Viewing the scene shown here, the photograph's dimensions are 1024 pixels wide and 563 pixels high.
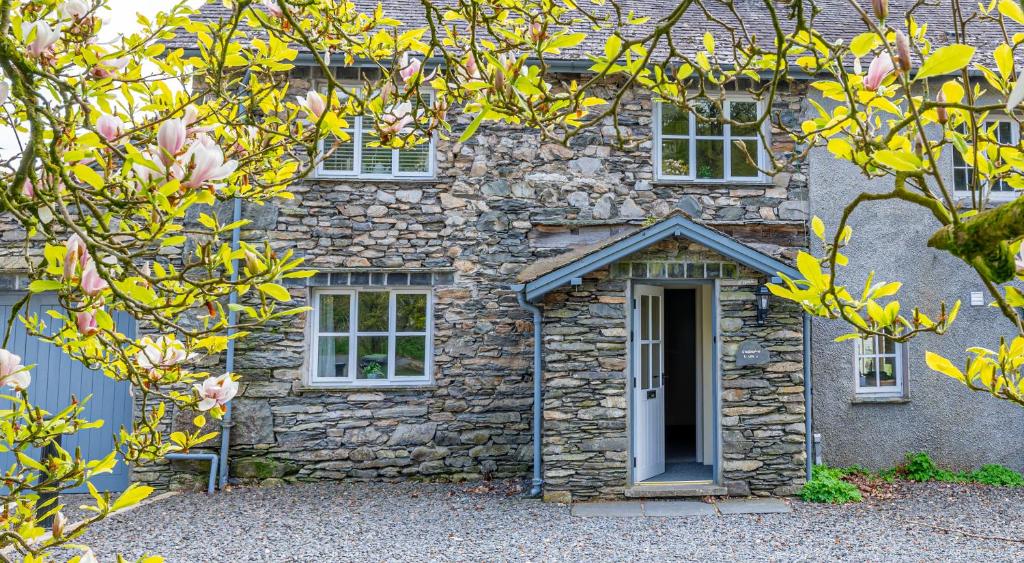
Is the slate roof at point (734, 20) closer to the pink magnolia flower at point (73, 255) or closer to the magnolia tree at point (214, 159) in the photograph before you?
the magnolia tree at point (214, 159)

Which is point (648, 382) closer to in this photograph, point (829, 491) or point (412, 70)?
point (829, 491)

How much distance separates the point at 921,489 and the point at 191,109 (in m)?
8.54

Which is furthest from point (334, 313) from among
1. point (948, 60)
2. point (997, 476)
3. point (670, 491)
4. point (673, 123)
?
point (997, 476)

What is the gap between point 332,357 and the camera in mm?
8117

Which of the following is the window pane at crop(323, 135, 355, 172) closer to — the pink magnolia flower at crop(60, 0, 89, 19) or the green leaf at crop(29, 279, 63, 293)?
the pink magnolia flower at crop(60, 0, 89, 19)

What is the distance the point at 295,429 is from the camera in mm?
7867

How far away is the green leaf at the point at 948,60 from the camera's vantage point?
1.07 m

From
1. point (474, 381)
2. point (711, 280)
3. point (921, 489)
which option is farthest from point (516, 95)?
point (921, 489)

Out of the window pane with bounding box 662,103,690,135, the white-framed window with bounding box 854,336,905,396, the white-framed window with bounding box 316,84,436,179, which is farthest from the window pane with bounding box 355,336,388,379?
the white-framed window with bounding box 854,336,905,396

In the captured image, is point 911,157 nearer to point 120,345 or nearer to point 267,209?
point 120,345

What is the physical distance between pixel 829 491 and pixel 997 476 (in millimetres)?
2695

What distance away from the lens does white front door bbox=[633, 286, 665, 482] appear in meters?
7.36

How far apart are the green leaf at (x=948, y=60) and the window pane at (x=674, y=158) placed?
284 inches

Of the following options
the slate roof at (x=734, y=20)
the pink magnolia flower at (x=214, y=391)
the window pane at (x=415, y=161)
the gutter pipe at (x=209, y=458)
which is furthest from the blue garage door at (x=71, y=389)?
the pink magnolia flower at (x=214, y=391)
